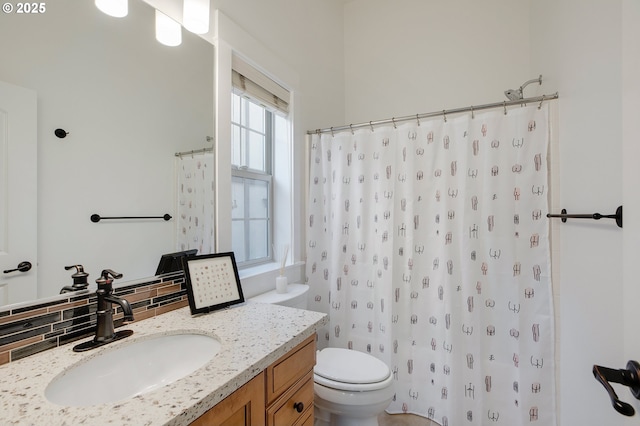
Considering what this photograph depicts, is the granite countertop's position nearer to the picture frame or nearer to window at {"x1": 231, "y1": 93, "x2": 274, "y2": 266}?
the picture frame

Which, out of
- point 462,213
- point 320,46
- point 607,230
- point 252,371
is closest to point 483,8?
point 320,46

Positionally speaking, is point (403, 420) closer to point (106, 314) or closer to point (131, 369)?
point (131, 369)

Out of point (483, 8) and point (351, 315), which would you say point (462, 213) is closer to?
point (351, 315)

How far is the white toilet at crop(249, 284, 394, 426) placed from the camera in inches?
50.3

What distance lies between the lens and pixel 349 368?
4.65 ft

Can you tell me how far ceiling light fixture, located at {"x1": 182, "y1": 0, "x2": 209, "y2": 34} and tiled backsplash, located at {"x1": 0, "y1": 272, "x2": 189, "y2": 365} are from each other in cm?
104

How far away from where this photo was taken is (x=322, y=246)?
2.00m

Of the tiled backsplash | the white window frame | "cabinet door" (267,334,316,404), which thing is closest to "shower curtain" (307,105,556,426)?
the white window frame

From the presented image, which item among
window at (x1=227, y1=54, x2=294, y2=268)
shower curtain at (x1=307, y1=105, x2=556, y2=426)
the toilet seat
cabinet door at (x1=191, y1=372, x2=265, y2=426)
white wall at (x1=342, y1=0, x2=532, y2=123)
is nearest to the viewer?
cabinet door at (x1=191, y1=372, x2=265, y2=426)

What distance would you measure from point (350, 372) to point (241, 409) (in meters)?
0.82

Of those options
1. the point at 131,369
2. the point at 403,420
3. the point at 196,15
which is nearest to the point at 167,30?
the point at 196,15

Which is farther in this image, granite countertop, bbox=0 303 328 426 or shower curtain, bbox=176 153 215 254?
shower curtain, bbox=176 153 215 254

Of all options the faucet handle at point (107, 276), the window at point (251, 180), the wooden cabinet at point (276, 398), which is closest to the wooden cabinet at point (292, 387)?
the wooden cabinet at point (276, 398)

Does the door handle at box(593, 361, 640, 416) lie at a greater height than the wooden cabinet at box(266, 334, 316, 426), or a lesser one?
greater
